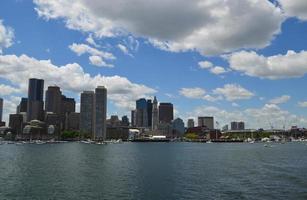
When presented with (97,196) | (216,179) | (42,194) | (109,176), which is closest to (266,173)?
(216,179)

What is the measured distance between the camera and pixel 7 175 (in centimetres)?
9588

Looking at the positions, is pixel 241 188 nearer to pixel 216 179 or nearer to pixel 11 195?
pixel 216 179

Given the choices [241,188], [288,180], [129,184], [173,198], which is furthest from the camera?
[288,180]

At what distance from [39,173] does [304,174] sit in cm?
6329

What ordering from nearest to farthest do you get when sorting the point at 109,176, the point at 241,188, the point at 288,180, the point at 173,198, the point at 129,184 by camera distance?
the point at 173,198 → the point at 241,188 → the point at 129,184 → the point at 288,180 → the point at 109,176

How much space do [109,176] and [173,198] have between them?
31.9m

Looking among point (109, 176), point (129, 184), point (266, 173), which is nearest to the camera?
point (129, 184)

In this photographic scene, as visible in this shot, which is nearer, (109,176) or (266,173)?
(109,176)

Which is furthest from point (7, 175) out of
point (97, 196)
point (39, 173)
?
point (97, 196)

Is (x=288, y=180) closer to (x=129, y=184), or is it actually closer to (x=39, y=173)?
(x=129, y=184)

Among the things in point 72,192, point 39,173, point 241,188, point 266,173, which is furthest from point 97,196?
point 266,173

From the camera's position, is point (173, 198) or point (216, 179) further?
point (216, 179)

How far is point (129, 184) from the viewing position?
265 feet

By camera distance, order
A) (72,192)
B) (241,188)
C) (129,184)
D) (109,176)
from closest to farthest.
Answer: (72,192) → (241,188) → (129,184) → (109,176)
